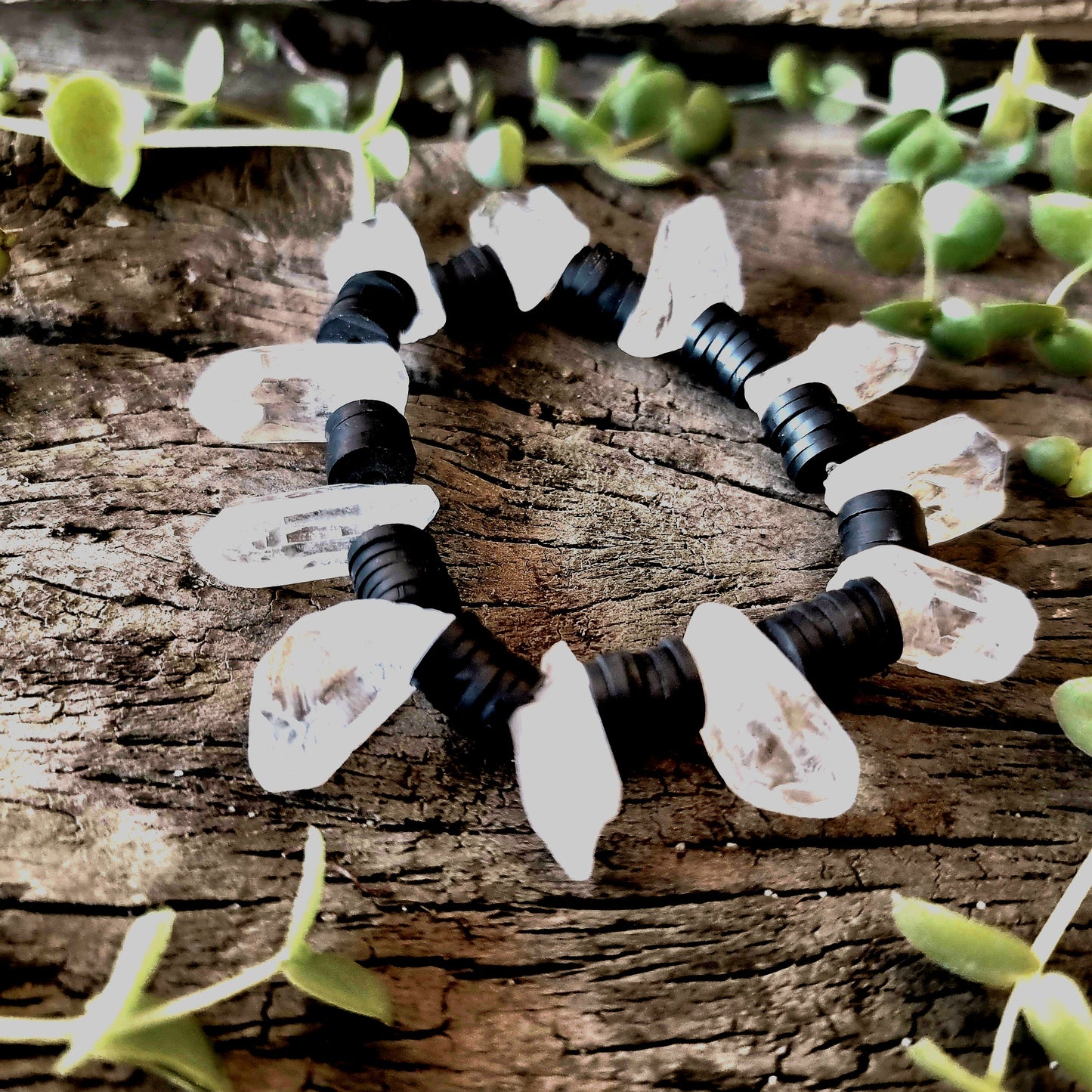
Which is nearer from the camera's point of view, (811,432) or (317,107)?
(811,432)

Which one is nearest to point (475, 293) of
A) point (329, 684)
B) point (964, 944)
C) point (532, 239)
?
point (532, 239)

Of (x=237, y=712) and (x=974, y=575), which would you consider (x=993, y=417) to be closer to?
(x=974, y=575)

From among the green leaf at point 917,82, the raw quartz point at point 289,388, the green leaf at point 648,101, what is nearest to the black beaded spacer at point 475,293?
the raw quartz point at point 289,388

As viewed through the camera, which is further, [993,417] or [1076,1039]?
[993,417]

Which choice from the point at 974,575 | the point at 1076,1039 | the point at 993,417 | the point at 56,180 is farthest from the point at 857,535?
the point at 56,180

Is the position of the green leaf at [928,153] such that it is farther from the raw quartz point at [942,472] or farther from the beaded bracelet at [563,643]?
the raw quartz point at [942,472]

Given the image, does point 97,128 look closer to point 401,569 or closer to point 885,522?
point 401,569

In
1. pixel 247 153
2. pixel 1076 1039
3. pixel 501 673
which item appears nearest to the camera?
pixel 1076 1039
